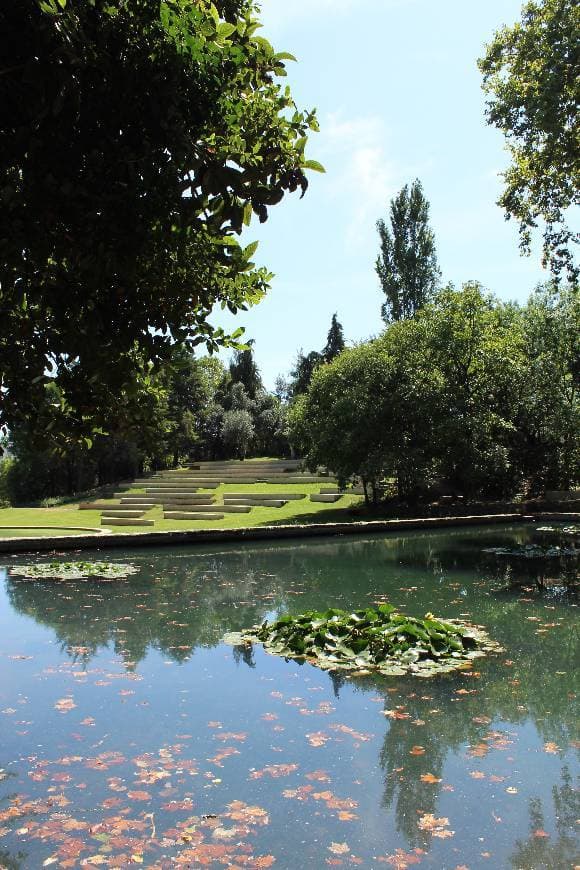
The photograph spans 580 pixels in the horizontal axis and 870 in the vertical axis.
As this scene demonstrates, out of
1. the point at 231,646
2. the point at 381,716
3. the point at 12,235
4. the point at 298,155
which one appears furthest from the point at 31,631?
the point at 298,155

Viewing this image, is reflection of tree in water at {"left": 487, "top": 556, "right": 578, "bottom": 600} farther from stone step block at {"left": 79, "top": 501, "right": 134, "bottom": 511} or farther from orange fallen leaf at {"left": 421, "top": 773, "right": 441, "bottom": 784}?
stone step block at {"left": 79, "top": 501, "right": 134, "bottom": 511}

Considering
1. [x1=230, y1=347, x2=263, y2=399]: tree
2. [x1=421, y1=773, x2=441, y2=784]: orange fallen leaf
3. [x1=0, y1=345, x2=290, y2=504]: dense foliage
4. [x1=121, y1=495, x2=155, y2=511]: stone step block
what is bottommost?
[x1=421, y1=773, x2=441, y2=784]: orange fallen leaf

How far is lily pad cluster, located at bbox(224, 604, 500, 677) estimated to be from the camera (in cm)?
768

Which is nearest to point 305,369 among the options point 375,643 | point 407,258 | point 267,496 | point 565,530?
point 407,258

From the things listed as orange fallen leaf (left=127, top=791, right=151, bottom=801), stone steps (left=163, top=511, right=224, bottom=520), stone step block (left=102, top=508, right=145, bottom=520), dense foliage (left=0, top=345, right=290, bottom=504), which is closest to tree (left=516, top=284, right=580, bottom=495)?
dense foliage (left=0, top=345, right=290, bottom=504)

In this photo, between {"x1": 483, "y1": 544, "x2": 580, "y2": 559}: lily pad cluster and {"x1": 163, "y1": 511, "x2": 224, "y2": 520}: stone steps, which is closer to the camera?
{"x1": 483, "y1": 544, "x2": 580, "y2": 559}: lily pad cluster

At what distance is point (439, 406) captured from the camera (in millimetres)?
28203

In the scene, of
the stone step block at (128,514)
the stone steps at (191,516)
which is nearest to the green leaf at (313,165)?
the stone steps at (191,516)

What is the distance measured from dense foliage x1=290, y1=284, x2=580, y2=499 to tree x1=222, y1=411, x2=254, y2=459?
21067mm

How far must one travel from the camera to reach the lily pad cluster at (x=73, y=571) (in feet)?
47.8

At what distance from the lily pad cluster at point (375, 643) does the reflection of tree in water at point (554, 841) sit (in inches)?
112

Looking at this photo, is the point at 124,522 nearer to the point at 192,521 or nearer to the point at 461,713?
the point at 192,521

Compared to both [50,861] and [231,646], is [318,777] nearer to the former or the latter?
[50,861]

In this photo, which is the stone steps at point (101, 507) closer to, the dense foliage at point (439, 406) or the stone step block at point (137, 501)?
the stone step block at point (137, 501)
